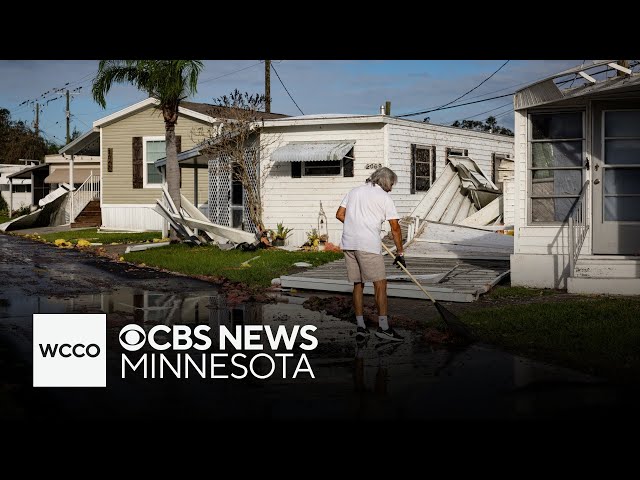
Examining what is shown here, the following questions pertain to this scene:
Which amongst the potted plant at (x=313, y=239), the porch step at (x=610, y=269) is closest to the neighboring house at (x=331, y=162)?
the potted plant at (x=313, y=239)

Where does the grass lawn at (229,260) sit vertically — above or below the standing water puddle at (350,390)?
above

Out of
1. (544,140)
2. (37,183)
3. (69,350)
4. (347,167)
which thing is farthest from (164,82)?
(37,183)

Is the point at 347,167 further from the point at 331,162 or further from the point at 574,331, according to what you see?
the point at 574,331

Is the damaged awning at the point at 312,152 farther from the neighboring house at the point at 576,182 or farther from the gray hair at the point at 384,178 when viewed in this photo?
the gray hair at the point at 384,178

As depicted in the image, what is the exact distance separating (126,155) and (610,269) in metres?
23.1

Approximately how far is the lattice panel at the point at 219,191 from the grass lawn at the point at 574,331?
13787 millimetres

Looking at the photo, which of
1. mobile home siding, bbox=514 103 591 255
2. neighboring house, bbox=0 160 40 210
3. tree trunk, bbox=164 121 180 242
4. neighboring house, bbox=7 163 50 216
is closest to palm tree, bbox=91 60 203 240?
tree trunk, bbox=164 121 180 242

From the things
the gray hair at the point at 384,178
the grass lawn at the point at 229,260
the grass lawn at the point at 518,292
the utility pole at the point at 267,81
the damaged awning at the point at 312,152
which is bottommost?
the grass lawn at the point at 518,292

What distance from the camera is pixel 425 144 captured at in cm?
2325

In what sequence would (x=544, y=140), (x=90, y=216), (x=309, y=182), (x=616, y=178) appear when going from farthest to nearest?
(x=90, y=216), (x=309, y=182), (x=544, y=140), (x=616, y=178)

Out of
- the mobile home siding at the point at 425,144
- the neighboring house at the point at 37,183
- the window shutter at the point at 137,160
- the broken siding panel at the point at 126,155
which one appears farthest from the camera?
the neighboring house at the point at 37,183

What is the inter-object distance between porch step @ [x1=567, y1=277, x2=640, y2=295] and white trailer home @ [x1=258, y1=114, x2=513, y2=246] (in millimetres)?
9970

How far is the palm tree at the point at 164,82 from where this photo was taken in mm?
22953
